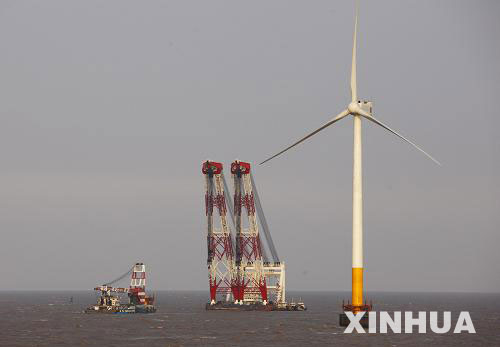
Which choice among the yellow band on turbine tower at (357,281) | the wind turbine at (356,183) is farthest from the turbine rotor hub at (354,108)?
the yellow band on turbine tower at (357,281)

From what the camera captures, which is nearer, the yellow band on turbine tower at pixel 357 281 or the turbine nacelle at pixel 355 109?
the yellow band on turbine tower at pixel 357 281

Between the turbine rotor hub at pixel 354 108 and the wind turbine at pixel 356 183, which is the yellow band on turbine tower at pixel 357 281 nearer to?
the wind turbine at pixel 356 183

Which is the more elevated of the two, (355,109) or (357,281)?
(355,109)

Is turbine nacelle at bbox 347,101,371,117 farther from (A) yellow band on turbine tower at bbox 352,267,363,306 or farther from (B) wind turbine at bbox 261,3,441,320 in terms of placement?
(A) yellow band on turbine tower at bbox 352,267,363,306

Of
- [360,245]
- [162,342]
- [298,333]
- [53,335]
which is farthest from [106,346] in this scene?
[360,245]

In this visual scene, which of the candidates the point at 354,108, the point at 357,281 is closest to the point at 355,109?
the point at 354,108

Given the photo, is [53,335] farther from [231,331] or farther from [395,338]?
[395,338]

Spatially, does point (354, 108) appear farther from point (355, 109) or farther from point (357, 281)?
point (357, 281)

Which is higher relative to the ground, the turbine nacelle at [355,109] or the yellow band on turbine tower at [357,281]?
the turbine nacelle at [355,109]

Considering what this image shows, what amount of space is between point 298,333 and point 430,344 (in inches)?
1172

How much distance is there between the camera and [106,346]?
148250mm

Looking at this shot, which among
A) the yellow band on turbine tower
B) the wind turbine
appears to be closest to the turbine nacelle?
the wind turbine

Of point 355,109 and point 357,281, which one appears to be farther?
point 355,109

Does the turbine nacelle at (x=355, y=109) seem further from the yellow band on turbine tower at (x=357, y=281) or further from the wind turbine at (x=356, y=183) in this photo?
the yellow band on turbine tower at (x=357, y=281)
